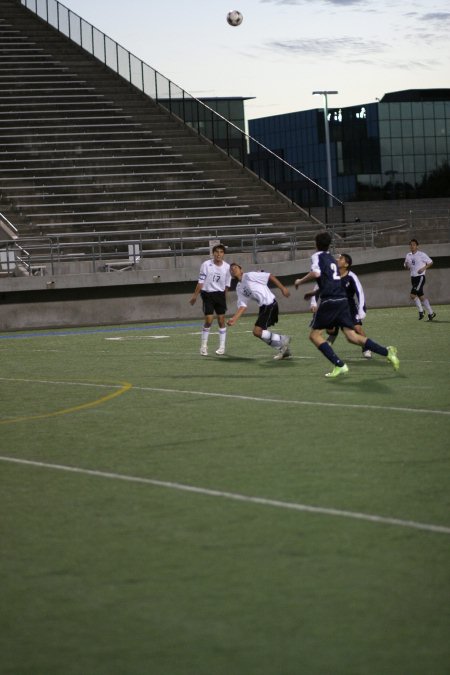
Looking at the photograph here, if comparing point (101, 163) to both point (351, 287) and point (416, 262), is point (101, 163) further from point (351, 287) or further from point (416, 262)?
point (351, 287)

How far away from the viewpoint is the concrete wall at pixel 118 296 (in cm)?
3183

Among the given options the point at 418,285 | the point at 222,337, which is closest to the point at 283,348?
the point at 222,337

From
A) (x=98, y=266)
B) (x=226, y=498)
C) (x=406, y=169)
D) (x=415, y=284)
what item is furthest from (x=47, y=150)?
(x=406, y=169)

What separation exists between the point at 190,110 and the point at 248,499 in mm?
39118

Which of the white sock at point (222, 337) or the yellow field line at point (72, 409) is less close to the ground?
the white sock at point (222, 337)

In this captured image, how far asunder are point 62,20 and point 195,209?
1525 centimetres

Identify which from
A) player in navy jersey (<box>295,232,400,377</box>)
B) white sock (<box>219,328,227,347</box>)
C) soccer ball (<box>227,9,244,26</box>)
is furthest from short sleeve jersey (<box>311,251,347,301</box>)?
soccer ball (<box>227,9,244,26</box>)

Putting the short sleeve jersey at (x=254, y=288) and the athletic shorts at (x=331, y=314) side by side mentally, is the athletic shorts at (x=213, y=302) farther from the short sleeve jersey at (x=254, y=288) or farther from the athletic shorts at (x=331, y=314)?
the athletic shorts at (x=331, y=314)

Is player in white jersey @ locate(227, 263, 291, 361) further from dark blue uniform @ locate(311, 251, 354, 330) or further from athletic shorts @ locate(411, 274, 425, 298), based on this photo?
athletic shorts @ locate(411, 274, 425, 298)

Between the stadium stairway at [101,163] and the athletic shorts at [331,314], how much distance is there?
20.9m

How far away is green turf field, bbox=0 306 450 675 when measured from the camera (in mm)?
5043

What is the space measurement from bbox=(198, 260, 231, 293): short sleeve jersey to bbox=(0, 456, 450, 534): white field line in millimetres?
10627

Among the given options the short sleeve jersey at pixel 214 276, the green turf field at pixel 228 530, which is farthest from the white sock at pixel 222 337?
the green turf field at pixel 228 530

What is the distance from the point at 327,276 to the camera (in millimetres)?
15578
